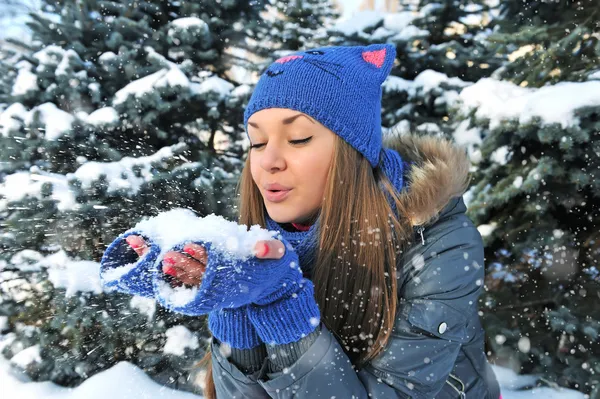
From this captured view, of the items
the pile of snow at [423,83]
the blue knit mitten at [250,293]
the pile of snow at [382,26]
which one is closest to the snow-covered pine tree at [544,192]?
the pile of snow at [423,83]

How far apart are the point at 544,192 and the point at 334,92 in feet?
7.77

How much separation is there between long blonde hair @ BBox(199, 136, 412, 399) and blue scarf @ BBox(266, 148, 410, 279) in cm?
5

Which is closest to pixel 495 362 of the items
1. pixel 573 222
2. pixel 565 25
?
pixel 573 222

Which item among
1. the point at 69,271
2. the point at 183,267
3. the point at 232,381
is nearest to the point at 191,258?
the point at 183,267

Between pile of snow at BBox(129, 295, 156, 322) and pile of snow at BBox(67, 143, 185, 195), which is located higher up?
pile of snow at BBox(67, 143, 185, 195)

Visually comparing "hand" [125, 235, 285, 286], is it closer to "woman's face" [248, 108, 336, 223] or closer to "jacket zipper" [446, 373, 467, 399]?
"woman's face" [248, 108, 336, 223]

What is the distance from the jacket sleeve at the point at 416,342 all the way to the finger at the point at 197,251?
1.62 feet

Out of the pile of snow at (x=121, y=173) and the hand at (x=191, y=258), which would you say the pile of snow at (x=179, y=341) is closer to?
the pile of snow at (x=121, y=173)

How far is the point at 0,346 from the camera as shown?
3.48 metres

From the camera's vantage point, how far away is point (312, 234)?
1.76 m

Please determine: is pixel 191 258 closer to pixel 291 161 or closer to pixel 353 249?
pixel 291 161

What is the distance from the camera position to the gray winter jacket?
4.34 feet

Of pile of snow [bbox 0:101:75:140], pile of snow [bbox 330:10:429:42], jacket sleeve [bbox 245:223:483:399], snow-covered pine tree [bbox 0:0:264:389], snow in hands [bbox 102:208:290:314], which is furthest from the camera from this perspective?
pile of snow [bbox 330:10:429:42]

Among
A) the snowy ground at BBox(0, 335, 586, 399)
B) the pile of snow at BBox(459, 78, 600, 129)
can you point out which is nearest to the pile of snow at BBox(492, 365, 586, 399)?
the snowy ground at BBox(0, 335, 586, 399)
